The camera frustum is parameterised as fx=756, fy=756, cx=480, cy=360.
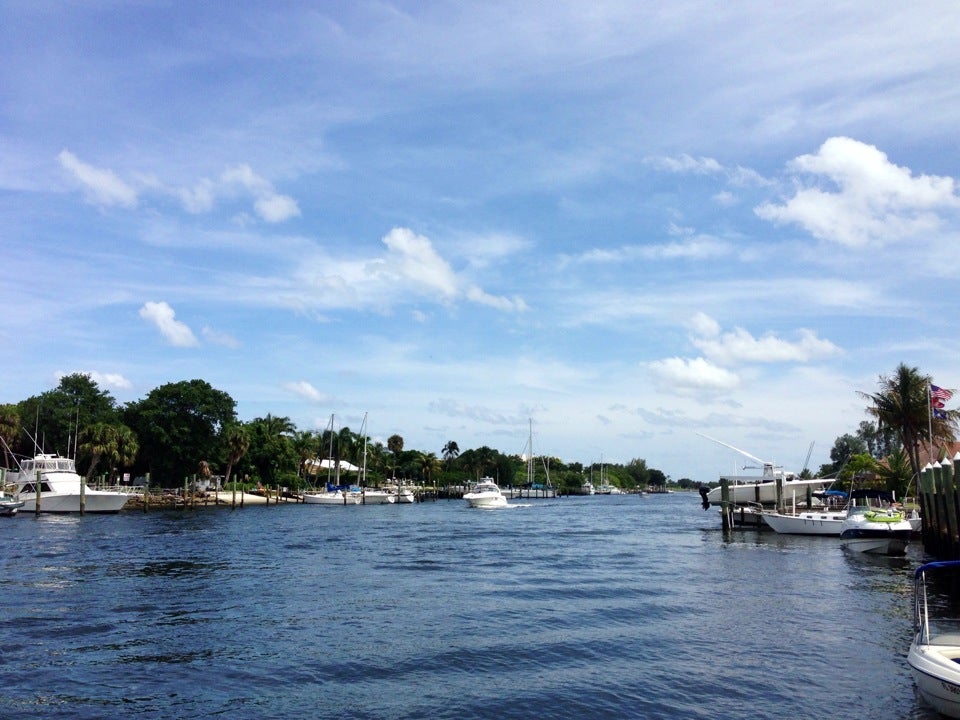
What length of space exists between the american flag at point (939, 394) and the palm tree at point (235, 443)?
268ft

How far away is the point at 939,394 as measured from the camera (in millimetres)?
42125

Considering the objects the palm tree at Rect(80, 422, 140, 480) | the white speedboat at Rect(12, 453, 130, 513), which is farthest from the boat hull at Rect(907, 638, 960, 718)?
the palm tree at Rect(80, 422, 140, 480)

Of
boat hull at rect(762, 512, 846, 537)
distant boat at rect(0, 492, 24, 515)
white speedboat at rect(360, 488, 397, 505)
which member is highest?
distant boat at rect(0, 492, 24, 515)

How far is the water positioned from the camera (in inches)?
587

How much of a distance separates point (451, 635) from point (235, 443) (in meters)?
86.1

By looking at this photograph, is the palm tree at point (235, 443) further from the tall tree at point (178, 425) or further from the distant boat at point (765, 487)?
the distant boat at point (765, 487)

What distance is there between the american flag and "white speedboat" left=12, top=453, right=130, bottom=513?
66.6m

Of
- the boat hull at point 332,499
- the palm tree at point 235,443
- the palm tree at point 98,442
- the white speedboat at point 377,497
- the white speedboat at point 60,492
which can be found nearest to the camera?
the white speedboat at point 60,492

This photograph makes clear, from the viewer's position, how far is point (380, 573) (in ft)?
109

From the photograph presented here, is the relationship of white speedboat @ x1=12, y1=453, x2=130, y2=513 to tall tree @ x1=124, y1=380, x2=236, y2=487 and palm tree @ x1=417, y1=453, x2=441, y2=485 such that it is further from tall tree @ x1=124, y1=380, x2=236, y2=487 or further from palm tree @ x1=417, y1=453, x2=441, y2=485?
palm tree @ x1=417, y1=453, x2=441, y2=485

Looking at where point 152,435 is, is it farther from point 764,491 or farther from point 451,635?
point 451,635

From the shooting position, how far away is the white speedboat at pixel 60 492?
69.5m

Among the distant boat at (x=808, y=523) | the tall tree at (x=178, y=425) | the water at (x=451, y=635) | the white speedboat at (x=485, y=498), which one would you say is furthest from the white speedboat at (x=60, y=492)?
the distant boat at (x=808, y=523)

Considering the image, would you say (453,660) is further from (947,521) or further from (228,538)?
(228,538)
